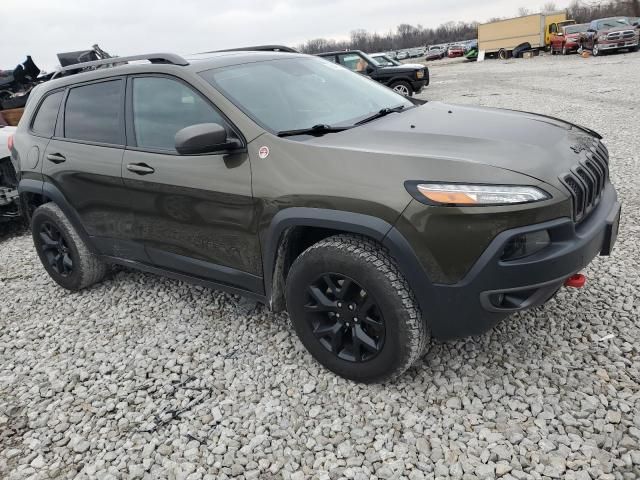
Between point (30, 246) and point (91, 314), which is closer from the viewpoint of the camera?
point (91, 314)

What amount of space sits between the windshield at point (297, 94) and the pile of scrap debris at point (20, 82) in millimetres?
5202

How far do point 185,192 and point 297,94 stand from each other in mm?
914

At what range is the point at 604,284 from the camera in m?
3.38

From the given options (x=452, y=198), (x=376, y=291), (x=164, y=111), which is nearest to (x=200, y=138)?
(x=164, y=111)

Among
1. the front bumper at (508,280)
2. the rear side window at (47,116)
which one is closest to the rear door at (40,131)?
the rear side window at (47,116)

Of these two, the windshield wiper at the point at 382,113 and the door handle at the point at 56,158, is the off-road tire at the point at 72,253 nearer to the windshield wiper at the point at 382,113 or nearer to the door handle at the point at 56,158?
the door handle at the point at 56,158

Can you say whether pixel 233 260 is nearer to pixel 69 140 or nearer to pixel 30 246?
pixel 69 140

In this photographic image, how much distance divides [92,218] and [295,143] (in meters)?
1.95

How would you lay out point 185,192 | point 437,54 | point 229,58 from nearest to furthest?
1. point 185,192
2. point 229,58
3. point 437,54

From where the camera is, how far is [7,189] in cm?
577

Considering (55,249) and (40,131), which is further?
(55,249)

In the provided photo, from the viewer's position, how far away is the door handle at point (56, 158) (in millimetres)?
3696

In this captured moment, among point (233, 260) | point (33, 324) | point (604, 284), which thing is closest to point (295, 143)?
point (233, 260)

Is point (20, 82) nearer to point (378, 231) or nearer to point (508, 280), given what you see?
point (378, 231)
